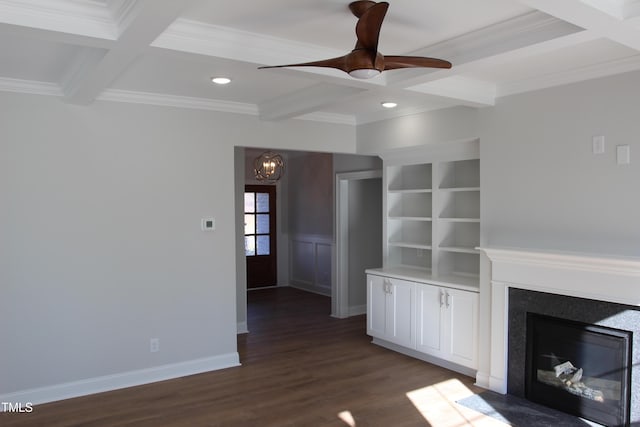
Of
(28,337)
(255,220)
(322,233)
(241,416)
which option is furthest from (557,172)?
(255,220)

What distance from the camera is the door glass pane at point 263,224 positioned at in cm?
943

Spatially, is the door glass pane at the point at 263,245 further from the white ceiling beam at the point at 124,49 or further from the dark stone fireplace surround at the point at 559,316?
the dark stone fireplace surround at the point at 559,316

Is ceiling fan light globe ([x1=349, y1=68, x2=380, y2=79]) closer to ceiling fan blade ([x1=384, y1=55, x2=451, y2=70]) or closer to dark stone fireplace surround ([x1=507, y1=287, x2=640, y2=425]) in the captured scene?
ceiling fan blade ([x1=384, y1=55, x2=451, y2=70])

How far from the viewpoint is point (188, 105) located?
457 cm

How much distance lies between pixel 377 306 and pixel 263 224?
14.7 feet

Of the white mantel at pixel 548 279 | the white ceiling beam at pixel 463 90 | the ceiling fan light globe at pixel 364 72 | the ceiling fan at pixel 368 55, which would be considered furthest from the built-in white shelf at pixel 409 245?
the ceiling fan light globe at pixel 364 72

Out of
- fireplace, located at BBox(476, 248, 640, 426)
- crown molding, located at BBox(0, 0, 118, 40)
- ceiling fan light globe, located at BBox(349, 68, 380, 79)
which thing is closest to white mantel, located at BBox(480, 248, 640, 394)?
fireplace, located at BBox(476, 248, 640, 426)

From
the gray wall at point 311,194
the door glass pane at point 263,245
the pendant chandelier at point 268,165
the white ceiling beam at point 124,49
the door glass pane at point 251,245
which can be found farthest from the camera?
the door glass pane at point 263,245

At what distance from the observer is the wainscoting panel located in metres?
8.55

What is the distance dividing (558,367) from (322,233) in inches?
205

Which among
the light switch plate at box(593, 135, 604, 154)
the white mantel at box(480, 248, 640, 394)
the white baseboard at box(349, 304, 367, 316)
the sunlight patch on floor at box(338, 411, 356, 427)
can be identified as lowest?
the sunlight patch on floor at box(338, 411, 356, 427)

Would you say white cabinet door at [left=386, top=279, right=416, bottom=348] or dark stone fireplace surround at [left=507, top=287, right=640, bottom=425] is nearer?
dark stone fireplace surround at [left=507, top=287, right=640, bottom=425]

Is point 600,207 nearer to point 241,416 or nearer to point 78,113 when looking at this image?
point 241,416

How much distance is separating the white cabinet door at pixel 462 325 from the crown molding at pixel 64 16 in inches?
136
